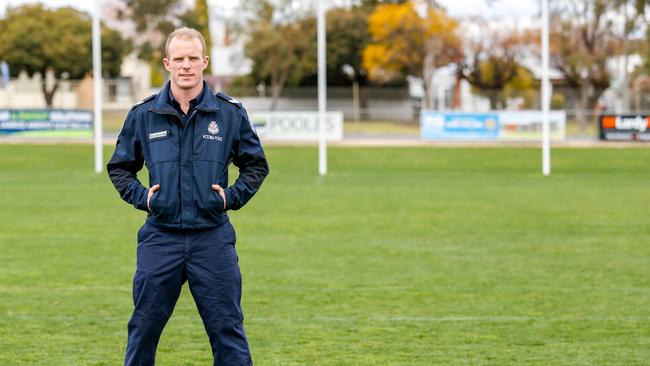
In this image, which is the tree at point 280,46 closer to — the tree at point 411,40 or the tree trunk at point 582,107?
the tree at point 411,40

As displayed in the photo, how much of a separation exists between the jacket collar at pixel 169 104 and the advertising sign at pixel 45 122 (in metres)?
34.2

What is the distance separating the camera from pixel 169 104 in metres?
5.23

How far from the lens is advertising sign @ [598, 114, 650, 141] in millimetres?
36406

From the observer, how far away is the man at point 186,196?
5191mm

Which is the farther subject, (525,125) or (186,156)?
(525,125)

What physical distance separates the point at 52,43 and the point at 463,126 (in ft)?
115

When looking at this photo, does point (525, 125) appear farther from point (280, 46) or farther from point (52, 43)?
point (52, 43)

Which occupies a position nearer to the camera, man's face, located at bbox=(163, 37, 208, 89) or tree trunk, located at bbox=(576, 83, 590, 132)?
man's face, located at bbox=(163, 37, 208, 89)

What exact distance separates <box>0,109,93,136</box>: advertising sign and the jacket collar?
34.2m

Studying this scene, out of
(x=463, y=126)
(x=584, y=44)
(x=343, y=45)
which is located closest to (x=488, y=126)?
(x=463, y=126)

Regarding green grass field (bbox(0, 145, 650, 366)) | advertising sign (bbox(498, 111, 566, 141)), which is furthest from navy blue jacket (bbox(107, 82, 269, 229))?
advertising sign (bbox(498, 111, 566, 141))

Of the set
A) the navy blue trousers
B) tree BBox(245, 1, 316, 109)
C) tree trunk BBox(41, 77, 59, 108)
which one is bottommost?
the navy blue trousers

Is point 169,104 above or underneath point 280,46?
underneath

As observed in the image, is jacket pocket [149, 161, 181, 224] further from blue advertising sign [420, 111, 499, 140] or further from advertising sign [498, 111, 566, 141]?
advertising sign [498, 111, 566, 141]
